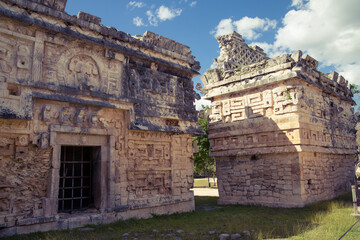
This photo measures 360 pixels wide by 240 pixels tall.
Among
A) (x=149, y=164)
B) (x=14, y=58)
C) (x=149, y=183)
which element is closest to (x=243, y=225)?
(x=149, y=183)

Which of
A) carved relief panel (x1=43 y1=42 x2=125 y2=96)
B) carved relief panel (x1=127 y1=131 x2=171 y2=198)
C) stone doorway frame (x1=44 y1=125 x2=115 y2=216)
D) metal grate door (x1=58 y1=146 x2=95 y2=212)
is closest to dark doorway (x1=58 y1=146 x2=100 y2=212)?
metal grate door (x1=58 y1=146 x2=95 y2=212)

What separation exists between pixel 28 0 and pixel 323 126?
1050 cm

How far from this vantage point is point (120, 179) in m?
7.07

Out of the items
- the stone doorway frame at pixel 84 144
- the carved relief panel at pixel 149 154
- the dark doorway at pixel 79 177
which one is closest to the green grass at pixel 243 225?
the stone doorway frame at pixel 84 144

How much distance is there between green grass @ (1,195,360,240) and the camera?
5.48 metres

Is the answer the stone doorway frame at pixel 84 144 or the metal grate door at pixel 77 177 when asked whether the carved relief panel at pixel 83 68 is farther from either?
the metal grate door at pixel 77 177

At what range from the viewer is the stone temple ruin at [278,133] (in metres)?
9.27

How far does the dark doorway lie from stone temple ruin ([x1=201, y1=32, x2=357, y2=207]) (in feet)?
18.0

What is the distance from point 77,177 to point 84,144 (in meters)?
0.99

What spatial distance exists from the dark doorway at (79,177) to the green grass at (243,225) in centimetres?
130

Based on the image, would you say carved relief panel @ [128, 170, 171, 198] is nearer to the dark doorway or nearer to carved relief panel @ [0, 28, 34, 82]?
the dark doorway

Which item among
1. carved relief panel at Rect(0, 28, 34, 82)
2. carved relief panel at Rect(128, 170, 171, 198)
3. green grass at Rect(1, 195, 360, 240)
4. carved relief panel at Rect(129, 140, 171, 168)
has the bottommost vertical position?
green grass at Rect(1, 195, 360, 240)

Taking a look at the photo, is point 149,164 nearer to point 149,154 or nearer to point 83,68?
point 149,154

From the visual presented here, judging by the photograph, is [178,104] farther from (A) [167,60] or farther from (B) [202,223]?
(B) [202,223]
